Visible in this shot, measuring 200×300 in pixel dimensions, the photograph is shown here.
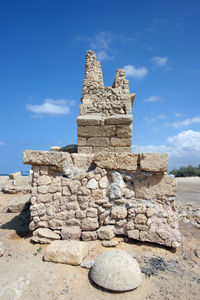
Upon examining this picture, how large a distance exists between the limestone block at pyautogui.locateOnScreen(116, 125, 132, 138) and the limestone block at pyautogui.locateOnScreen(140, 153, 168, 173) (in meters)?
1.20

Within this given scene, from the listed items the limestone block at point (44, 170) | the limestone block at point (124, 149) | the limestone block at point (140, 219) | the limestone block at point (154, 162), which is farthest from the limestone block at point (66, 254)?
the limestone block at point (124, 149)

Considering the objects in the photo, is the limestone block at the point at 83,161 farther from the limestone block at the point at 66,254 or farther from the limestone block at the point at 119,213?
the limestone block at the point at 66,254

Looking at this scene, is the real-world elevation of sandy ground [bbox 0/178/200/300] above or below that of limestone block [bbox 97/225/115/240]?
below

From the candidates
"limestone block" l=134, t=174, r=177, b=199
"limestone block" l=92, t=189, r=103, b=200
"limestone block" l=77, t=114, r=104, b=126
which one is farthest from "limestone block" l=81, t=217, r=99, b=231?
"limestone block" l=77, t=114, r=104, b=126

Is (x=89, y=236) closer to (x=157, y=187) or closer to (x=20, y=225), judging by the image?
(x=157, y=187)

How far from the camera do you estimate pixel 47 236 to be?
3.68 meters

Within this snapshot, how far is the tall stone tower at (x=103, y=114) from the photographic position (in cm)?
488

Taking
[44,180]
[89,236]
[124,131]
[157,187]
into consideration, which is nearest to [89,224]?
[89,236]

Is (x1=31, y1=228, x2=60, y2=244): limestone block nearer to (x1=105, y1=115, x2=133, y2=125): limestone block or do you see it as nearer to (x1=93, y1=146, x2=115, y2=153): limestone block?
(x1=93, y1=146, x2=115, y2=153): limestone block

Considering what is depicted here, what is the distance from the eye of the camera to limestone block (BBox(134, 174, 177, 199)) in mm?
3801

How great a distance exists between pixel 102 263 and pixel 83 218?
121 centimetres

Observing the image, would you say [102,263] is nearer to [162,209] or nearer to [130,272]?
[130,272]

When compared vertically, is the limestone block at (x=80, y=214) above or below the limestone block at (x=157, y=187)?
below

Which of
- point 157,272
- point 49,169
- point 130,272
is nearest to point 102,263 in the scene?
point 130,272
